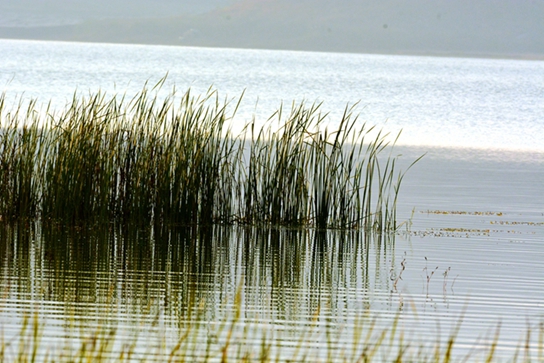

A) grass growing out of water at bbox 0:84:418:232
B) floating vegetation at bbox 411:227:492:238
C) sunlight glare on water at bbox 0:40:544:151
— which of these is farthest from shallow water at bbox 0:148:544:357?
sunlight glare on water at bbox 0:40:544:151

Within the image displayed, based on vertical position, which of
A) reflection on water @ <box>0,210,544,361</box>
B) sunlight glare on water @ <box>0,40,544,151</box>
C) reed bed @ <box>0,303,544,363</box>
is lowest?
reed bed @ <box>0,303,544,363</box>

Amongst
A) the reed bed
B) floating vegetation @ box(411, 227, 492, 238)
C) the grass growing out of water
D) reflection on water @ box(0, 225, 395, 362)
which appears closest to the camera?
the reed bed

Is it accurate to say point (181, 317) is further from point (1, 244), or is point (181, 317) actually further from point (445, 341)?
point (1, 244)

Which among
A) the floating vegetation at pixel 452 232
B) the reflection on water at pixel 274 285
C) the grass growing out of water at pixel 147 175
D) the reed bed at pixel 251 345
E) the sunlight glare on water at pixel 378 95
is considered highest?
the sunlight glare on water at pixel 378 95

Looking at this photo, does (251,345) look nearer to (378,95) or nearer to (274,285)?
(274,285)

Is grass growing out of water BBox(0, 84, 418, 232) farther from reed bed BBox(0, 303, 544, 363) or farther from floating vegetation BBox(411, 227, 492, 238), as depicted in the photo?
reed bed BBox(0, 303, 544, 363)

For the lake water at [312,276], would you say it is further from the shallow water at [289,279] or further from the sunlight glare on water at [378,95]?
the sunlight glare on water at [378,95]

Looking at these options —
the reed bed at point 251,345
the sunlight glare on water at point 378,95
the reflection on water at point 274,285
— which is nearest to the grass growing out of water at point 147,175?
the reflection on water at point 274,285

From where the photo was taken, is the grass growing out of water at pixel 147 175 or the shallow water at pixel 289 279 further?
the grass growing out of water at pixel 147 175

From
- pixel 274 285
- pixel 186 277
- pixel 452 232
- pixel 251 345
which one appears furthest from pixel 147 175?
pixel 251 345

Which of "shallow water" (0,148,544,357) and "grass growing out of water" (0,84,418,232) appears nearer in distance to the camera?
"shallow water" (0,148,544,357)

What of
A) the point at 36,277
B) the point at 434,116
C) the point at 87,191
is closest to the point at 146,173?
the point at 87,191

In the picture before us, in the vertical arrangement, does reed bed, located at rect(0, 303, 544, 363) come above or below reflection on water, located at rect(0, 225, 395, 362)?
below

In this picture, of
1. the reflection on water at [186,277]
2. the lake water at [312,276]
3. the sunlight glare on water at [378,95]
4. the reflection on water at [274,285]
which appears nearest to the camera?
the reflection on water at [274,285]
